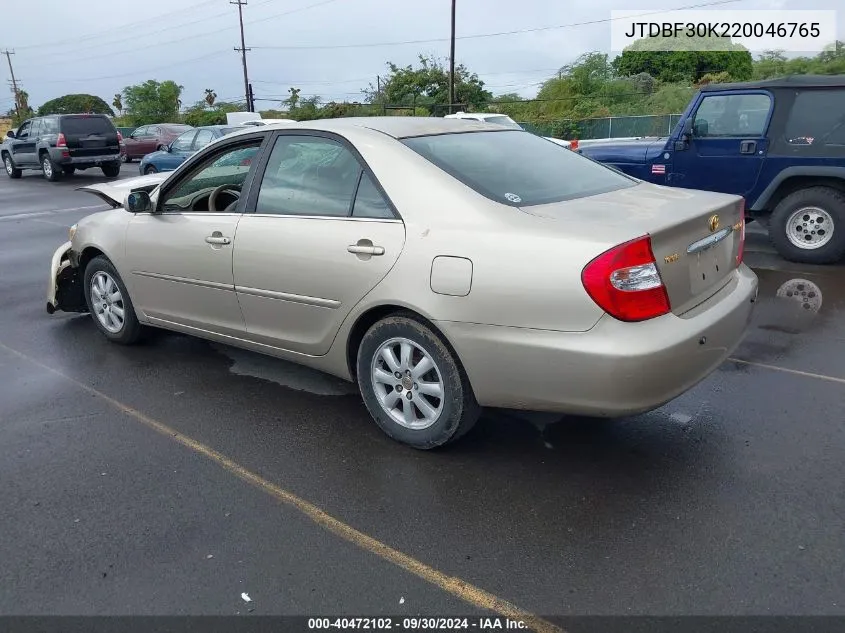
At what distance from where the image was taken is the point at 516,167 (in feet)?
13.1

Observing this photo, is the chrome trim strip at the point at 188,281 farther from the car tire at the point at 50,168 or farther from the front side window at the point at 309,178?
the car tire at the point at 50,168

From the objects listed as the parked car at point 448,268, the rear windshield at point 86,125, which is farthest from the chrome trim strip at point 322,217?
the rear windshield at point 86,125

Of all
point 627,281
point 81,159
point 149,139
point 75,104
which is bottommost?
point 81,159

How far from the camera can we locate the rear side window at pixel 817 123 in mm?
7734

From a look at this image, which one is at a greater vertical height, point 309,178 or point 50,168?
point 309,178

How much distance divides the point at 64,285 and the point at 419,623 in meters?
4.68

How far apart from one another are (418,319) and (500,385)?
0.52 meters

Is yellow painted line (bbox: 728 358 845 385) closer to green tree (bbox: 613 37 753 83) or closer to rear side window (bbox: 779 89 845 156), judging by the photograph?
rear side window (bbox: 779 89 845 156)

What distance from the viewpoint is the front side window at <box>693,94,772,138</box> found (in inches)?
322

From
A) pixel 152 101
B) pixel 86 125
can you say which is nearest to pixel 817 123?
pixel 86 125

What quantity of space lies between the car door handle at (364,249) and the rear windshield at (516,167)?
1.69 ft

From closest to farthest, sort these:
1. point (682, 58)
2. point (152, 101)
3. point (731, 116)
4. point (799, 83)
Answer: point (799, 83)
point (731, 116)
point (682, 58)
point (152, 101)

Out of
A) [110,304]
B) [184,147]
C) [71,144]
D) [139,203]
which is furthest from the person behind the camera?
[71,144]

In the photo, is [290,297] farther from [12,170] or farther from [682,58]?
[682,58]
